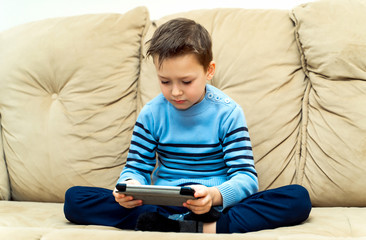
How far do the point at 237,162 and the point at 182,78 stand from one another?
296 millimetres

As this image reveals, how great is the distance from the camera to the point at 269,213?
1192 millimetres

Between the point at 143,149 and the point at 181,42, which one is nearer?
the point at 181,42

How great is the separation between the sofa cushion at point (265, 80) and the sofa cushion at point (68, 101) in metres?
0.15

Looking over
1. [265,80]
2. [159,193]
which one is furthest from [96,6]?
[159,193]

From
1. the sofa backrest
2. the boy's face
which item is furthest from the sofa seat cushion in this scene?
the boy's face

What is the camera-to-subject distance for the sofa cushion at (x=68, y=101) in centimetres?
164

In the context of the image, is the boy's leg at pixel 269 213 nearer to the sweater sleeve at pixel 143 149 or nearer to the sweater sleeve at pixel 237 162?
the sweater sleeve at pixel 237 162

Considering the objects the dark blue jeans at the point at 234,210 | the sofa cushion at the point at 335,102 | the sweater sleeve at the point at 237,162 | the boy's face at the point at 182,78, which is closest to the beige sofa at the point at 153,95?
the sofa cushion at the point at 335,102

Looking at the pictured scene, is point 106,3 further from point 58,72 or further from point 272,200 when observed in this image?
point 272,200

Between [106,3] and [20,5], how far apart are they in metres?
0.42

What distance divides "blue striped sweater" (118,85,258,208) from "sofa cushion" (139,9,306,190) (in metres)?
0.19

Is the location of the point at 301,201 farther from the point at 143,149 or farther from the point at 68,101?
the point at 68,101

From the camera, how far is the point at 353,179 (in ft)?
4.76

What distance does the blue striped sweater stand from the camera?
1.34 m
